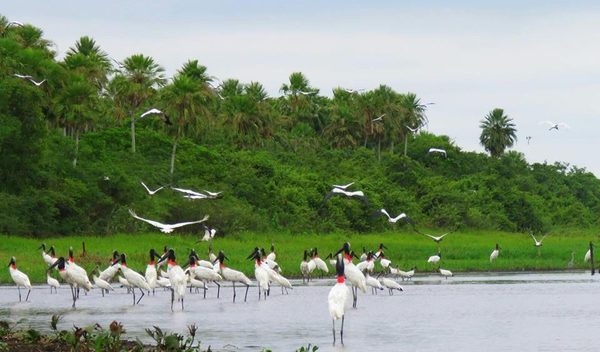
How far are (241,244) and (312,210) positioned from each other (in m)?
14.5

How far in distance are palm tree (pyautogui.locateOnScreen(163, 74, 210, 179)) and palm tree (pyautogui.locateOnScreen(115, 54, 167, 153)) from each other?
22.0 feet

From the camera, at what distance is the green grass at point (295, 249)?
140 feet

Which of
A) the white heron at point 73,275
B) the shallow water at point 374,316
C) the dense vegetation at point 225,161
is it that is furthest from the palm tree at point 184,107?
the white heron at point 73,275

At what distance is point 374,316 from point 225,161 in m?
44.3

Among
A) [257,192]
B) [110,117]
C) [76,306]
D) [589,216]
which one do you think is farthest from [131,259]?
[589,216]

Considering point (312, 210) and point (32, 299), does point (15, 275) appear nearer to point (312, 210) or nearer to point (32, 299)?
point (32, 299)

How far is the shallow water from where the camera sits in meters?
19.7

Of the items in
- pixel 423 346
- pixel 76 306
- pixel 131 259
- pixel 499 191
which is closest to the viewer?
pixel 423 346

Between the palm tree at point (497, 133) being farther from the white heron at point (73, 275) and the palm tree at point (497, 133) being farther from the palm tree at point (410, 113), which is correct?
the white heron at point (73, 275)

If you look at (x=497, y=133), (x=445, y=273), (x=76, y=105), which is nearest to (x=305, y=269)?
(x=445, y=273)

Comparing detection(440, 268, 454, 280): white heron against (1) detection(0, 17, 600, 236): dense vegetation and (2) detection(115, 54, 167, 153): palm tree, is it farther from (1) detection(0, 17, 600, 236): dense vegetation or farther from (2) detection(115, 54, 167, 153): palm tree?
(2) detection(115, 54, 167, 153): palm tree

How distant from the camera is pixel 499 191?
279 ft

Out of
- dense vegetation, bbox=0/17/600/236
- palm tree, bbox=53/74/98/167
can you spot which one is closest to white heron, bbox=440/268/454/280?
dense vegetation, bbox=0/17/600/236

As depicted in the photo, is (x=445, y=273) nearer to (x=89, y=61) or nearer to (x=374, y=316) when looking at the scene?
(x=374, y=316)
